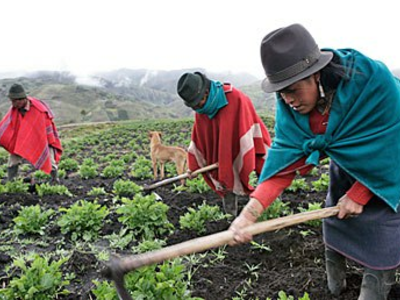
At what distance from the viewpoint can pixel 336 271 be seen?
291 centimetres

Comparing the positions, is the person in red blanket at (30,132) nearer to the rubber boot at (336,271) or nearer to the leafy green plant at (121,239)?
the leafy green plant at (121,239)

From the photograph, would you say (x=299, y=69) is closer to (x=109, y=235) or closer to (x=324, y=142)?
(x=324, y=142)

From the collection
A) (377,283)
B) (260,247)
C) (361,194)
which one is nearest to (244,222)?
(361,194)

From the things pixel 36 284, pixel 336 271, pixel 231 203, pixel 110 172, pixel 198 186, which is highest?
pixel 36 284

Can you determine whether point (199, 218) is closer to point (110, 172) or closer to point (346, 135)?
point (346, 135)

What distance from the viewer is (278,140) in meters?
2.64

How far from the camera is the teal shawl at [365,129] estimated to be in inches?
86.0

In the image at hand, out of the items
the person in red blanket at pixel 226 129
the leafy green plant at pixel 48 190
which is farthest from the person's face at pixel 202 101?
the leafy green plant at pixel 48 190

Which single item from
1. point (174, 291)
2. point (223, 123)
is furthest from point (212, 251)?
point (223, 123)

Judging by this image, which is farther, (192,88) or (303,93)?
(192,88)

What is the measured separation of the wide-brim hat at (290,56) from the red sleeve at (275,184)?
652mm

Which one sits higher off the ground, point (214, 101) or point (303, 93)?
point (303, 93)

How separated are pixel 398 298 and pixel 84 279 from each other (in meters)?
2.71

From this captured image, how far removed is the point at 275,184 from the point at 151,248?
1.81m
